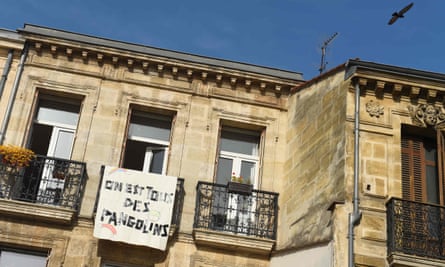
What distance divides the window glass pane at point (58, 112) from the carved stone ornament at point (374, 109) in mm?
5988

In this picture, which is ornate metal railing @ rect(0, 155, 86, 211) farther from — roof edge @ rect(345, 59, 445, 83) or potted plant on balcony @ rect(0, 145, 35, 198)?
roof edge @ rect(345, 59, 445, 83)

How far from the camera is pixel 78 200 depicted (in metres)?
12.2

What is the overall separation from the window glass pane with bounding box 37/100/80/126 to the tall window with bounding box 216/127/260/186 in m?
3.17

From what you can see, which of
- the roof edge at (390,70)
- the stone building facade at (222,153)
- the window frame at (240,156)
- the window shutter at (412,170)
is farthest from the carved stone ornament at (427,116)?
the window frame at (240,156)

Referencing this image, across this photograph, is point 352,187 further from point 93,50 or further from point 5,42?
point 5,42

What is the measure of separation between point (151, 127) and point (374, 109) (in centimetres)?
471

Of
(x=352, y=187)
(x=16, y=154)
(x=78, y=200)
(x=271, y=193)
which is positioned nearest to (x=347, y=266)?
(x=352, y=187)

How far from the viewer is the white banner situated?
11945mm

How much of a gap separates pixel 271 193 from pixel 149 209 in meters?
2.48

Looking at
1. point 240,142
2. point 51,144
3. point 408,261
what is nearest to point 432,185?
point 408,261

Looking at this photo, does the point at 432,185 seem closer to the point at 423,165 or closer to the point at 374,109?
the point at 423,165

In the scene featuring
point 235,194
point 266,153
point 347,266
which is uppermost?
point 266,153

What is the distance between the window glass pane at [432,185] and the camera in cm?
1196

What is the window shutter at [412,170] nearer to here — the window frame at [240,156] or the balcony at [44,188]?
the window frame at [240,156]
